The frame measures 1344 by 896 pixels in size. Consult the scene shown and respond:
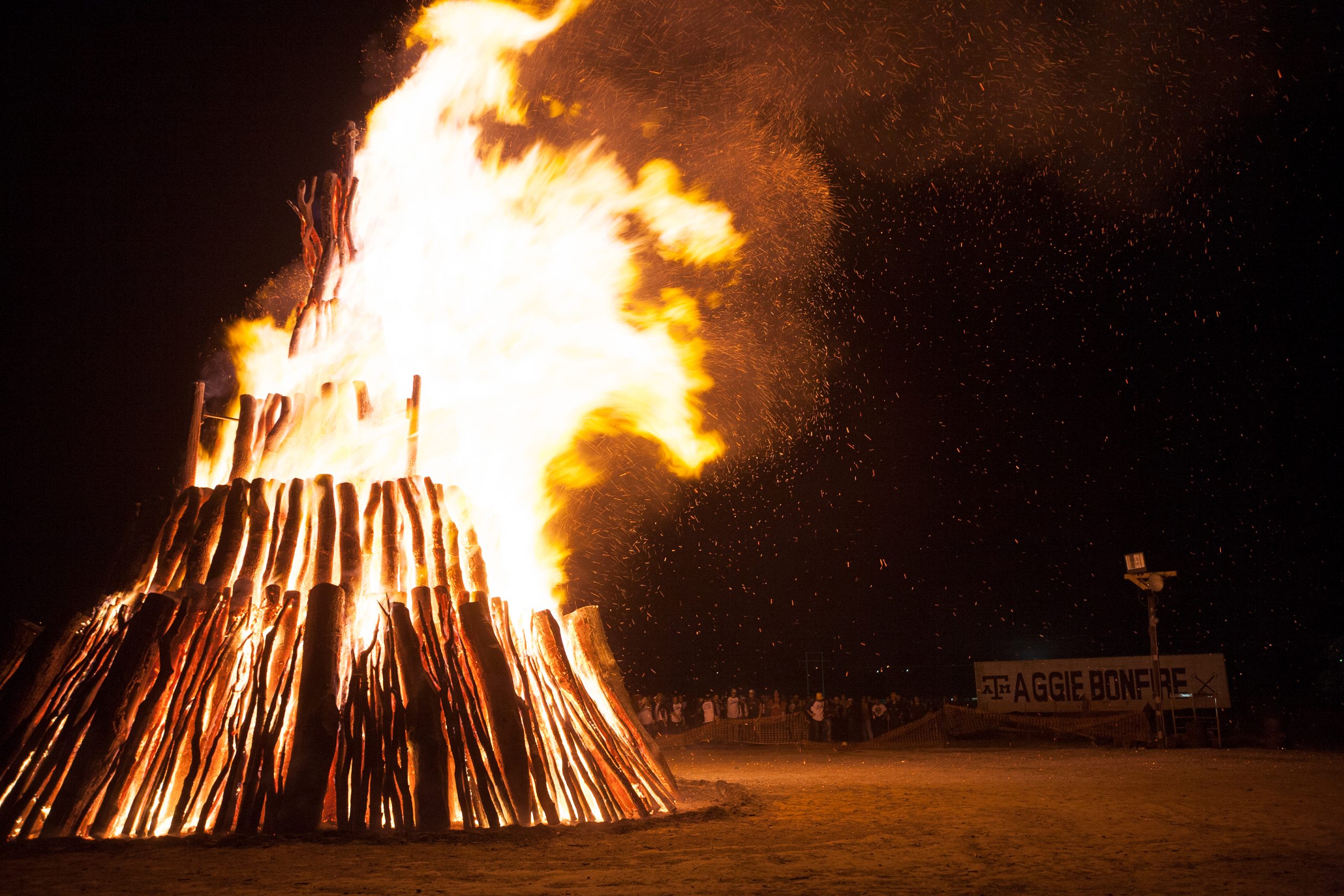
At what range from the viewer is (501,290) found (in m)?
13.9

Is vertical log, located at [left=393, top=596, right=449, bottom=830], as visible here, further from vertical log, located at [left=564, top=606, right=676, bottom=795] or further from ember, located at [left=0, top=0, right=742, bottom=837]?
vertical log, located at [left=564, top=606, right=676, bottom=795]

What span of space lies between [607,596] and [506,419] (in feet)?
146

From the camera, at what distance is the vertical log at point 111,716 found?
26.8 ft

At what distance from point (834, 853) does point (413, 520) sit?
6256mm

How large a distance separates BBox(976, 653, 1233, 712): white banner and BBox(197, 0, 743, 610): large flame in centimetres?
1513

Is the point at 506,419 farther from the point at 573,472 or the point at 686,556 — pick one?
the point at 686,556

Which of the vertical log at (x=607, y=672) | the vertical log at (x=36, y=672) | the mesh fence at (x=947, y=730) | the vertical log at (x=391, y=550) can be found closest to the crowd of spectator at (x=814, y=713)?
the mesh fence at (x=947, y=730)

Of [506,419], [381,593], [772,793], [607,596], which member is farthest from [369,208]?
[607,596]

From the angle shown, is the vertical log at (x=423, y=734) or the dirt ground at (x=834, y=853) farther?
the vertical log at (x=423, y=734)

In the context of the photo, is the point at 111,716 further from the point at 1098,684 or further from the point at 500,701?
the point at 1098,684

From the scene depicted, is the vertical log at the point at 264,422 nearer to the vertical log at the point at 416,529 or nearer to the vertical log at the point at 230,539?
the vertical log at the point at 230,539

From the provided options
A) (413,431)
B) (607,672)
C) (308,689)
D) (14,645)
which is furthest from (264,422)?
(607,672)

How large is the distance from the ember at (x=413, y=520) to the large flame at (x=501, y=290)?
4cm

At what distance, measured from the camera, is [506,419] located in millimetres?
13727
